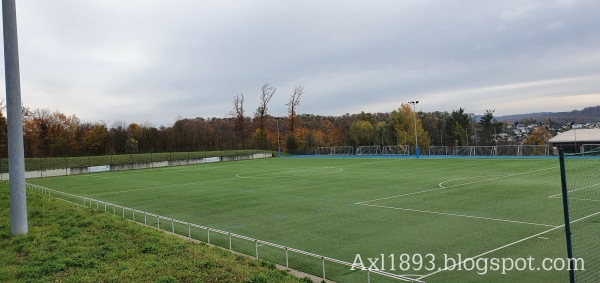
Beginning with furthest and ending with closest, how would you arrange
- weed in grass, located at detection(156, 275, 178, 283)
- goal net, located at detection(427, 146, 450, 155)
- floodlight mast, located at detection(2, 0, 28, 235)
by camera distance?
1. goal net, located at detection(427, 146, 450, 155)
2. floodlight mast, located at detection(2, 0, 28, 235)
3. weed in grass, located at detection(156, 275, 178, 283)

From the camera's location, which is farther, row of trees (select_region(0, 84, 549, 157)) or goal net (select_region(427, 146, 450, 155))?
row of trees (select_region(0, 84, 549, 157))

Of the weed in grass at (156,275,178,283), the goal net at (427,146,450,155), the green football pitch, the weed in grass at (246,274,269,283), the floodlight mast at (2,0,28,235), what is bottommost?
the green football pitch

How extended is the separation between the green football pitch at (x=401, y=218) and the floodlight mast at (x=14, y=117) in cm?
547

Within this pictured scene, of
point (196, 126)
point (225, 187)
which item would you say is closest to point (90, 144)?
point (196, 126)

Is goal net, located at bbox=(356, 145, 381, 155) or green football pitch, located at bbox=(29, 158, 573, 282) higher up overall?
goal net, located at bbox=(356, 145, 381, 155)

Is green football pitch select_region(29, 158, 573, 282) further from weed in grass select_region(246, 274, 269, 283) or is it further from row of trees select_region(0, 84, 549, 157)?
row of trees select_region(0, 84, 549, 157)

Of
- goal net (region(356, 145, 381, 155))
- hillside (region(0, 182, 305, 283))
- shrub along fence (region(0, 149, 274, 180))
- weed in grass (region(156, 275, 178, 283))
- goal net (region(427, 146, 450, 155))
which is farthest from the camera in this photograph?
goal net (region(356, 145, 381, 155))

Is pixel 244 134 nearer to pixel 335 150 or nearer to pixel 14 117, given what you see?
pixel 335 150

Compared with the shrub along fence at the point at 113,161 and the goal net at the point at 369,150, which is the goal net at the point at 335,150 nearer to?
the goal net at the point at 369,150

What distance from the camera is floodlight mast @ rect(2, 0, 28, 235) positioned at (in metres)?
11.4

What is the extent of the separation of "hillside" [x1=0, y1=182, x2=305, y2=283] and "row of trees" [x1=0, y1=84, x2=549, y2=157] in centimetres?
6016

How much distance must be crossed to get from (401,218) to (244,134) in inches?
3104

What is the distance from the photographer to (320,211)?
18234 mm

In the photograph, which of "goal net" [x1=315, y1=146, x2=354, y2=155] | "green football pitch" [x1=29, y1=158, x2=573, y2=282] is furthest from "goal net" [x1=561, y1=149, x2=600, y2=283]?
"goal net" [x1=315, y1=146, x2=354, y2=155]
